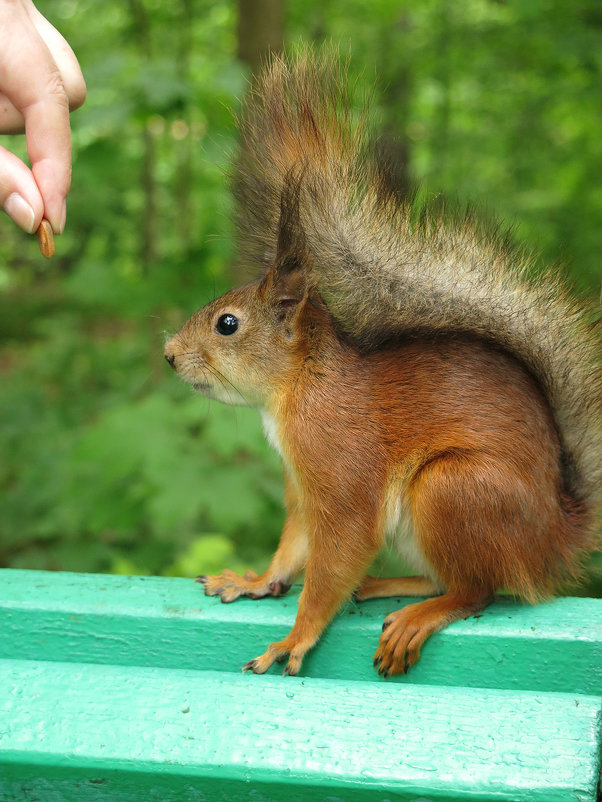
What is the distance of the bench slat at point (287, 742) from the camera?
83cm

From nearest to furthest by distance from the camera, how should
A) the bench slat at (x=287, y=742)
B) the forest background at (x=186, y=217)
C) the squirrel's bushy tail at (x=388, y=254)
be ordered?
the bench slat at (x=287, y=742) < the squirrel's bushy tail at (x=388, y=254) < the forest background at (x=186, y=217)

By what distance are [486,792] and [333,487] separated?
1.72ft

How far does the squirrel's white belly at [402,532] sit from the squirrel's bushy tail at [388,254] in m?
0.27

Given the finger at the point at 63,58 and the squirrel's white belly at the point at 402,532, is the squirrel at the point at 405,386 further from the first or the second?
the finger at the point at 63,58

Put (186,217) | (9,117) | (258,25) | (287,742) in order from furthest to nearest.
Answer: (186,217) → (258,25) → (9,117) → (287,742)

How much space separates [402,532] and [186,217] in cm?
335

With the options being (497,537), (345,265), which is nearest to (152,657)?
(497,537)

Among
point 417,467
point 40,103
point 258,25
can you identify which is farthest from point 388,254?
point 258,25

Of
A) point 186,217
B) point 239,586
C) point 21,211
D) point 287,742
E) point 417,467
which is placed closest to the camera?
point 287,742

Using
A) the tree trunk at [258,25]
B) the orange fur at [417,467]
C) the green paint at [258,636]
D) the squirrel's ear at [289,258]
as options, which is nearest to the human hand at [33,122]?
the squirrel's ear at [289,258]

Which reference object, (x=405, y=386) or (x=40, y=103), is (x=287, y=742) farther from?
(x=40, y=103)

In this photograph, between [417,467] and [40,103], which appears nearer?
[40,103]

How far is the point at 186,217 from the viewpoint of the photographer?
4.36 m

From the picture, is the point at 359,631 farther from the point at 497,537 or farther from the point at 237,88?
the point at 237,88
